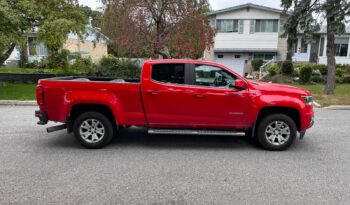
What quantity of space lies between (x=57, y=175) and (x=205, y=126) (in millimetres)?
2867

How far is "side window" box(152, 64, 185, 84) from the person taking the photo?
563cm

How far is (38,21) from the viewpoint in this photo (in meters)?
13.9

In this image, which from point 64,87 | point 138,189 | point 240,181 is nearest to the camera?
point 138,189

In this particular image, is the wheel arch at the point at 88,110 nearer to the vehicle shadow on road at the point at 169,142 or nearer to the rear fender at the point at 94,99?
the rear fender at the point at 94,99

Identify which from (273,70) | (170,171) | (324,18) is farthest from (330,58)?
(170,171)

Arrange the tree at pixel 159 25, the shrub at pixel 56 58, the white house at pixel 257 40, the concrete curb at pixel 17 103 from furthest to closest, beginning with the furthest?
the white house at pixel 257 40 < the shrub at pixel 56 58 < the tree at pixel 159 25 < the concrete curb at pixel 17 103

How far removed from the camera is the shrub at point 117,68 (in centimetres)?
1639

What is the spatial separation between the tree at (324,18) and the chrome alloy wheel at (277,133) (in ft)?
31.0

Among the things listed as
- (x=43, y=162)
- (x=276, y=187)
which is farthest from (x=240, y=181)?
(x=43, y=162)

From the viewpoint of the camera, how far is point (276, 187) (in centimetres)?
401

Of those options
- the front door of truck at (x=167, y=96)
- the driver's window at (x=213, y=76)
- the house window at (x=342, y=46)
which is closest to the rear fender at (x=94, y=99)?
the front door of truck at (x=167, y=96)

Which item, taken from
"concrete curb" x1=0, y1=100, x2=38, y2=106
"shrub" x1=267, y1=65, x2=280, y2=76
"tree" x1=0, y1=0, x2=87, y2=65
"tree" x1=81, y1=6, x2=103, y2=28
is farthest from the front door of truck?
"shrub" x1=267, y1=65, x2=280, y2=76

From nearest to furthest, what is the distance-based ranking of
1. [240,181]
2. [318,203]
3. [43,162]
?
[318,203]
[240,181]
[43,162]

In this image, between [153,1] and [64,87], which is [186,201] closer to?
[64,87]
